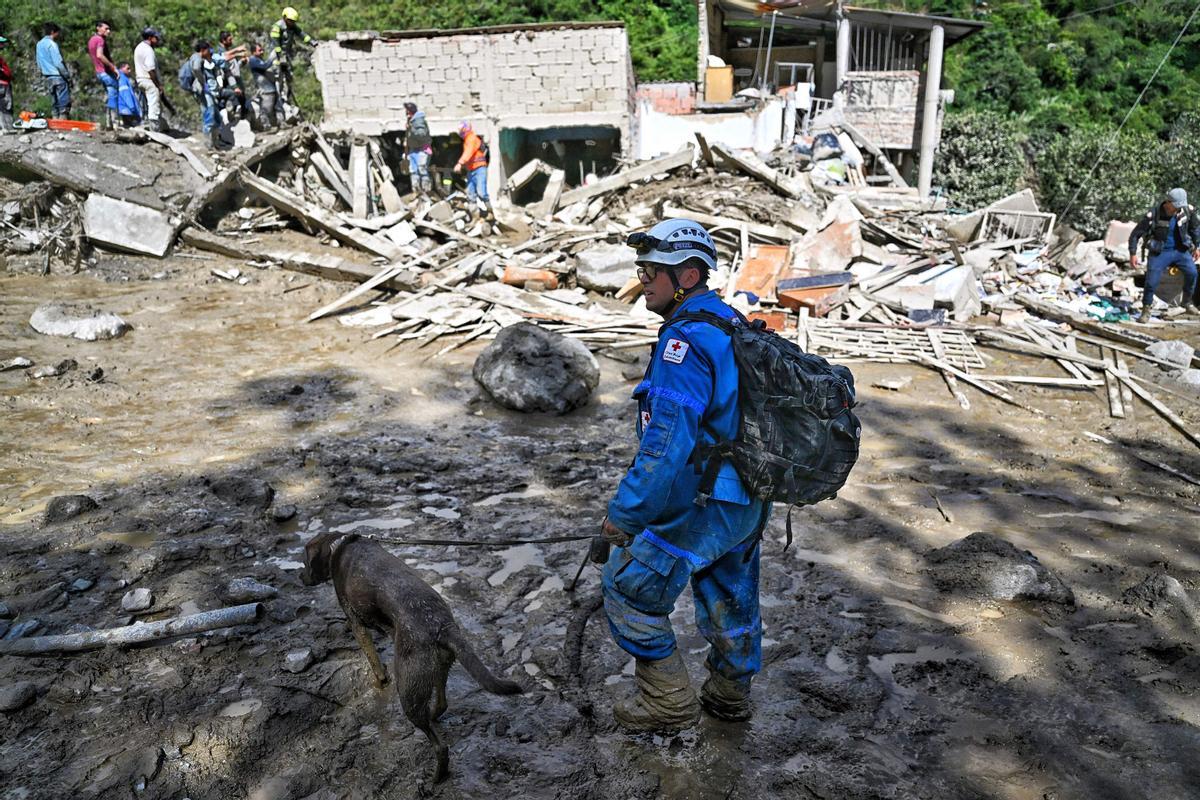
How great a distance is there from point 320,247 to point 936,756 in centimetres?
1210

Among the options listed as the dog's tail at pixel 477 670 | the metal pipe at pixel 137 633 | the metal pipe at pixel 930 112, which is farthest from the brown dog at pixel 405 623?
the metal pipe at pixel 930 112

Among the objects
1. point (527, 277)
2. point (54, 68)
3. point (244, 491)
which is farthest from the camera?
point (54, 68)

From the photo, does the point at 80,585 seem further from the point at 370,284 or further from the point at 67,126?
the point at 67,126

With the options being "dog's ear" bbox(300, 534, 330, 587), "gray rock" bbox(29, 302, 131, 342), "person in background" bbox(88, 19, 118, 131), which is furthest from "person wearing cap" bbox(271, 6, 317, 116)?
"dog's ear" bbox(300, 534, 330, 587)

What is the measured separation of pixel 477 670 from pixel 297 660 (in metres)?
1.29

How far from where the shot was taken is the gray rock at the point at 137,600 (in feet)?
13.0

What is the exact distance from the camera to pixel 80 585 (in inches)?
162

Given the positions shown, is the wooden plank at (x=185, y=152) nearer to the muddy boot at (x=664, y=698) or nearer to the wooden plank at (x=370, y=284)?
the wooden plank at (x=370, y=284)

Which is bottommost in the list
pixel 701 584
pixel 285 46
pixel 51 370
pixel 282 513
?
pixel 282 513

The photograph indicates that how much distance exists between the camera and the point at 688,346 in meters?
2.78

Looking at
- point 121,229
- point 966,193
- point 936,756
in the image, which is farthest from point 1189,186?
point 121,229

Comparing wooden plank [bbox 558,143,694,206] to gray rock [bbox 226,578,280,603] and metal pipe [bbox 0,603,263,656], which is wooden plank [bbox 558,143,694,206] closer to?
gray rock [bbox 226,578,280,603]

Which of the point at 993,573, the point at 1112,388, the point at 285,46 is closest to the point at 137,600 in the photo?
the point at 993,573

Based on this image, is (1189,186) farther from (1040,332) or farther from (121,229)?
(121,229)
